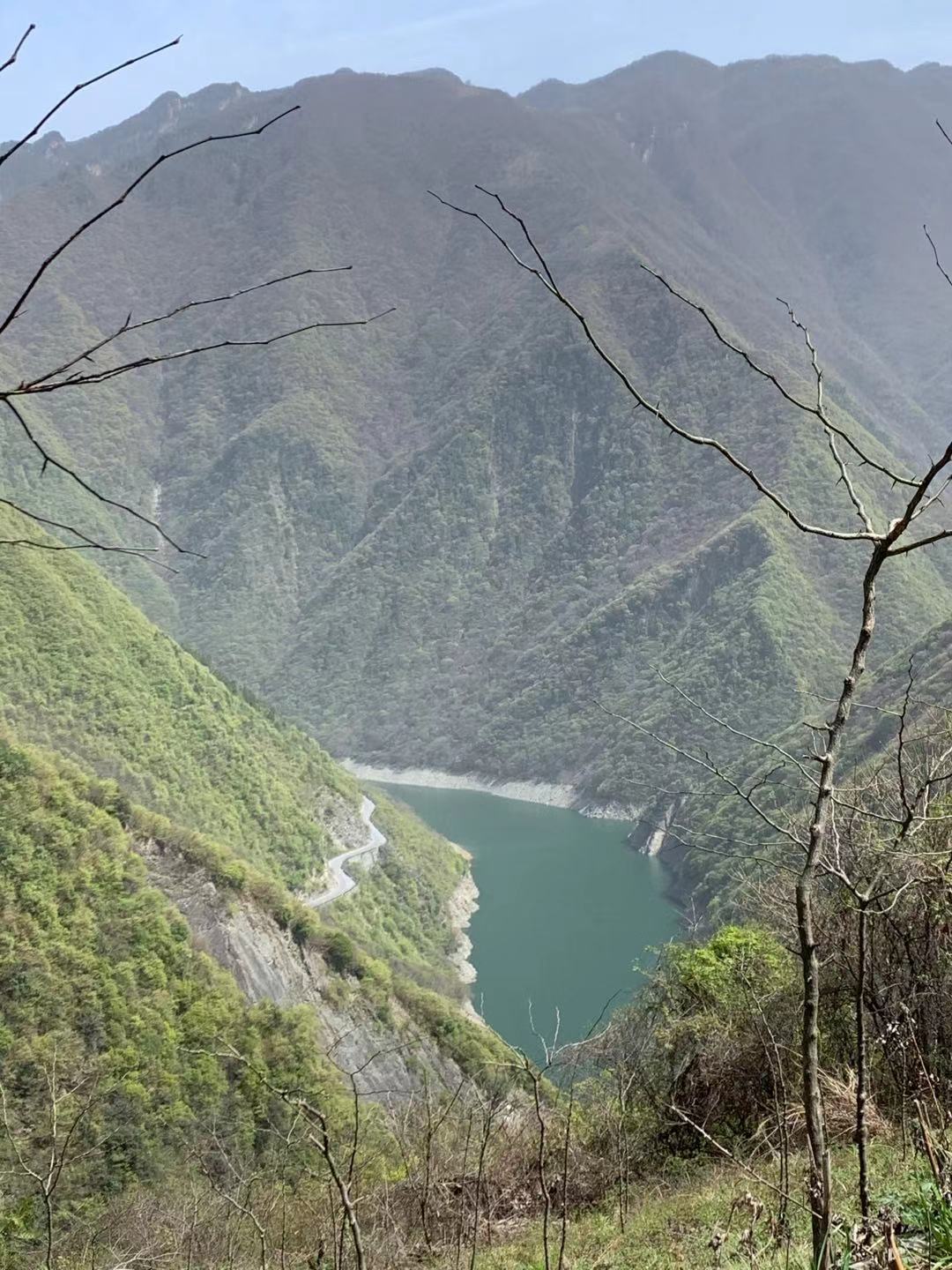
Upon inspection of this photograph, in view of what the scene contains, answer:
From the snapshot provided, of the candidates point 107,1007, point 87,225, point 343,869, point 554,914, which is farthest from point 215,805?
point 87,225

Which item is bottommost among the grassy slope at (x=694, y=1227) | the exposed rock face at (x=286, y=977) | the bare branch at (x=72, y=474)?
the exposed rock face at (x=286, y=977)

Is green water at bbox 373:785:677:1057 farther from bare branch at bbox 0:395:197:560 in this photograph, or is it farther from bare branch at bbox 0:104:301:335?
bare branch at bbox 0:104:301:335

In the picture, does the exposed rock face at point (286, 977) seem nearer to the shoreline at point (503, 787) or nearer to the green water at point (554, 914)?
the green water at point (554, 914)

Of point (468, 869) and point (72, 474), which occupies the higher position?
point (72, 474)

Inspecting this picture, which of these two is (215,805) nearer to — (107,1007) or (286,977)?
(286,977)

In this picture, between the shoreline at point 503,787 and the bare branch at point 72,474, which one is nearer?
the bare branch at point 72,474

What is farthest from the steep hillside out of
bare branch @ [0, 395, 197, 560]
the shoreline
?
the shoreline

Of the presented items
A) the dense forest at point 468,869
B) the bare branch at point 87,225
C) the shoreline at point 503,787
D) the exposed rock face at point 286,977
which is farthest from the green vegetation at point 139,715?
the bare branch at point 87,225
